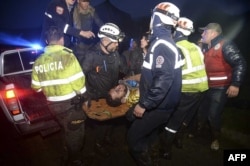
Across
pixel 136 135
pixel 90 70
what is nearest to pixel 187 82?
pixel 136 135

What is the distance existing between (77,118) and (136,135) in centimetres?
99

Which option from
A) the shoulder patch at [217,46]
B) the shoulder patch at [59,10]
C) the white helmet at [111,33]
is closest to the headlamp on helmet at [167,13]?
the white helmet at [111,33]

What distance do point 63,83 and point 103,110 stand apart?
38.5 inches

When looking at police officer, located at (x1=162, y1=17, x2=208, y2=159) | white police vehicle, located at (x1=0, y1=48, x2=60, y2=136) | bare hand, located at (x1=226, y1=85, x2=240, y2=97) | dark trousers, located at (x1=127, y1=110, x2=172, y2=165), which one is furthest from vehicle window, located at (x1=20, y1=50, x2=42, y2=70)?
bare hand, located at (x1=226, y1=85, x2=240, y2=97)

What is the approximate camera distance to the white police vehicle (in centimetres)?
462

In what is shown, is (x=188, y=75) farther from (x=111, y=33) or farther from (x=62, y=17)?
(x=62, y=17)

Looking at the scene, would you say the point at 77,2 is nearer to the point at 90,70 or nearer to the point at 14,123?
the point at 90,70

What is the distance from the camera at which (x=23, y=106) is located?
4848 mm

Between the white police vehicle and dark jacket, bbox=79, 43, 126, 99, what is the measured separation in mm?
1016

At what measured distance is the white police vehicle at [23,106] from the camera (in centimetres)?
462

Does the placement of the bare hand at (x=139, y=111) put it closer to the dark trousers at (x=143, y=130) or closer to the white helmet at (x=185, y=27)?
the dark trousers at (x=143, y=130)

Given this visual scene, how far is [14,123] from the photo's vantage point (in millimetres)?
4727

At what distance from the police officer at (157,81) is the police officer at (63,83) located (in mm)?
922

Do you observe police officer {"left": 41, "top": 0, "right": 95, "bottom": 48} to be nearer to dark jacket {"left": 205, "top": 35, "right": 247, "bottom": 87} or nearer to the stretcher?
the stretcher
